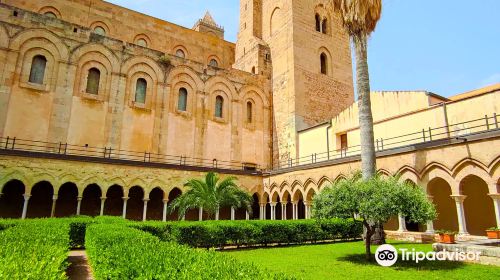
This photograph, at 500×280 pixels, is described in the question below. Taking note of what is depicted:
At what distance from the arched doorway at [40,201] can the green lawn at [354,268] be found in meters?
12.9

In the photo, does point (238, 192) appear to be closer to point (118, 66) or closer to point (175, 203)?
point (175, 203)

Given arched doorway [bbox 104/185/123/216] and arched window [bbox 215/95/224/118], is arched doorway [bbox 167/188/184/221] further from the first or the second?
arched window [bbox 215/95/224/118]

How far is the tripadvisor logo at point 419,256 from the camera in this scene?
929 centimetres

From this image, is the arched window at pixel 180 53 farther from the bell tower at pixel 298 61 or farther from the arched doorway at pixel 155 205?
the arched doorway at pixel 155 205

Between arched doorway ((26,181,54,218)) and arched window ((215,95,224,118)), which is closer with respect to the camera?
arched doorway ((26,181,54,218))

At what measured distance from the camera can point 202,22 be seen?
39.8 metres

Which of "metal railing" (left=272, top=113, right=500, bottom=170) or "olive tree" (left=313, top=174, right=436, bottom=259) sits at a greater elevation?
"metal railing" (left=272, top=113, right=500, bottom=170)

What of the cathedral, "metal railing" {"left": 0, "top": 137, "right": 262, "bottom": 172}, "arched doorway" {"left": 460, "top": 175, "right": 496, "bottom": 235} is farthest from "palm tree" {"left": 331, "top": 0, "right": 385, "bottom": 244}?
"metal railing" {"left": 0, "top": 137, "right": 262, "bottom": 172}

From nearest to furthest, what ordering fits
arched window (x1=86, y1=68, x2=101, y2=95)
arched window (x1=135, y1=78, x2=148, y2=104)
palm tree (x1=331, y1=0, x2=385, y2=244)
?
palm tree (x1=331, y1=0, x2=385, y2=244), arched window (x1=86, y1=68, x2=101, y2=95), arched window (x1=135, y1=78, x2=148, y2=104)

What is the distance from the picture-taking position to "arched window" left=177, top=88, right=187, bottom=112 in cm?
2470

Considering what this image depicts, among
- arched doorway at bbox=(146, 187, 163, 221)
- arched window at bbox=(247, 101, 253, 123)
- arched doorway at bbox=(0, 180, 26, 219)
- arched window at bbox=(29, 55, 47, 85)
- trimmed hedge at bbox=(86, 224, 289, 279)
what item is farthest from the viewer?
arched window at bbox=(247, 101, 253, 123)

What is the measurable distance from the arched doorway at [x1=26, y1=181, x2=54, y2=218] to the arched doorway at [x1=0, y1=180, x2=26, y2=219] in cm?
51

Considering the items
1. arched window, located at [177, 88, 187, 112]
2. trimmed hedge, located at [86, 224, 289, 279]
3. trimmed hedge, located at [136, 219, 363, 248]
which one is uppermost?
arched window, located at [177, 88, 187, 112]

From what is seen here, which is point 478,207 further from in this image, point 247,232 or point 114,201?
point 114,201
